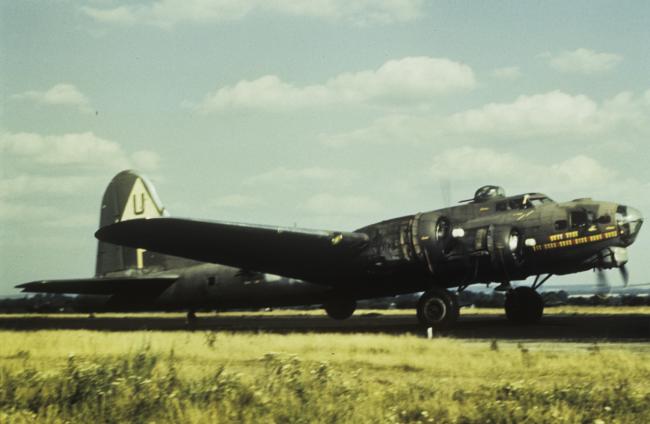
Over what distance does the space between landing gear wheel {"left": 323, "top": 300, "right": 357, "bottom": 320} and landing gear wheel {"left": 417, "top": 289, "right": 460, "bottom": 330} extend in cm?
392

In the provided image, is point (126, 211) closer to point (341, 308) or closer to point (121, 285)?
point (121, 285)

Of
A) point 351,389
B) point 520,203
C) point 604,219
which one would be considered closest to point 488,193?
point 520,203

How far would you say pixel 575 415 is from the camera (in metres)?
7.88

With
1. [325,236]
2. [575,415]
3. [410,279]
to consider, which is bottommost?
[575,415]

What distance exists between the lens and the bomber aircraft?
65.5ft

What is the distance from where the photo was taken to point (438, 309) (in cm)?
2080

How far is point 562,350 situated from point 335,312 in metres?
12.1

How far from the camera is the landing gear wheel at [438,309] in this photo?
67.5 feet

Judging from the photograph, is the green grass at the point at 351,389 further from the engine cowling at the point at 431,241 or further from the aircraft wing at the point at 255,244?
the engine cowling at the point at 431,241

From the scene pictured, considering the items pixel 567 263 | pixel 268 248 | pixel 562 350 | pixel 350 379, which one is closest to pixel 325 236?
pixel 268 248

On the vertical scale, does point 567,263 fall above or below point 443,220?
below

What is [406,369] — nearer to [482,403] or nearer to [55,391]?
[482,403]

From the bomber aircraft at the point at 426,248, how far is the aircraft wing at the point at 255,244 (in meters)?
0.03

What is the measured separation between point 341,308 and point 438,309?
5.18 m
